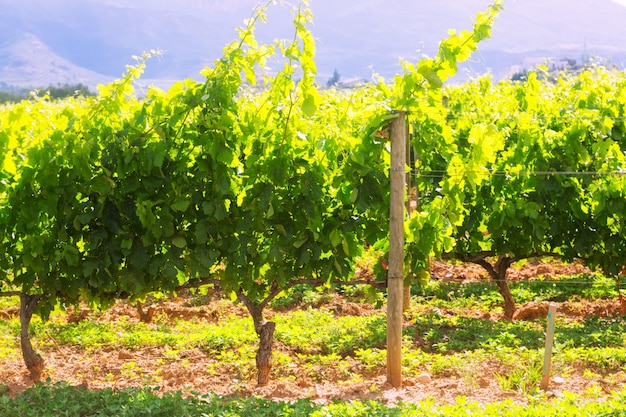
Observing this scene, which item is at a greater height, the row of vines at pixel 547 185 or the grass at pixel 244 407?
the row of vines at pixel 547 185

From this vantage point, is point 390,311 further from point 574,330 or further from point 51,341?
point 51,341

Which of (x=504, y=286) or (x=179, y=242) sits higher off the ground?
(x=179, y=242)

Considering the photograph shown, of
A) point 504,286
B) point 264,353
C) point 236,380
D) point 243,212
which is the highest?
point 243,212

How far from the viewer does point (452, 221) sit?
5727 mm

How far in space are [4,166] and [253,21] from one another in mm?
1899

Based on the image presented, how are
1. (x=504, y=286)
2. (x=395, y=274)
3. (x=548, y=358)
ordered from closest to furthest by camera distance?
1. (x=548, y=358)
2. (x=395, y=274)
3. (x=504, y=286)

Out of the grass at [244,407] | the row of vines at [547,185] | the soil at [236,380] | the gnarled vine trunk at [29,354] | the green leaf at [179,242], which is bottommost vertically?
the soil at [236,380]

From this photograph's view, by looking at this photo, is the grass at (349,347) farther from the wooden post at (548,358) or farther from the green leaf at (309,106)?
the green leaf at (309,106)

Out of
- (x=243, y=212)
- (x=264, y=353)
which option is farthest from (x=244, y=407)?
(x=243, y=212)

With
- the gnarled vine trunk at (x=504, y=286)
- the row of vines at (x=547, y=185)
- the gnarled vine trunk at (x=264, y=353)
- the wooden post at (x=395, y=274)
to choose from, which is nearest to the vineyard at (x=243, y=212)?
the gnarled vine trunk at (x=264, y=353)

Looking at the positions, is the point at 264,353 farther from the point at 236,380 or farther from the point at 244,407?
the point at 244,407

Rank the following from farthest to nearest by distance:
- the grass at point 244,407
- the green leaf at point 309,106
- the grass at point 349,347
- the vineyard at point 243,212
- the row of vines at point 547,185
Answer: the row of vines at point 547,185 → the vineyard at point 243,212 → the green leaf at point 309,106 → the grass at point 349,347 → the grass at point 244,407

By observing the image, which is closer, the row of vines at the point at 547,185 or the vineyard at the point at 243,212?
the vineyard at the point at 243,212

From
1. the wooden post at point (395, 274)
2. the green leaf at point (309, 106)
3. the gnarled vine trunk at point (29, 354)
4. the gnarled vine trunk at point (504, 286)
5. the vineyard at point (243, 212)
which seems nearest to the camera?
the green leaf at point (309, 106)
